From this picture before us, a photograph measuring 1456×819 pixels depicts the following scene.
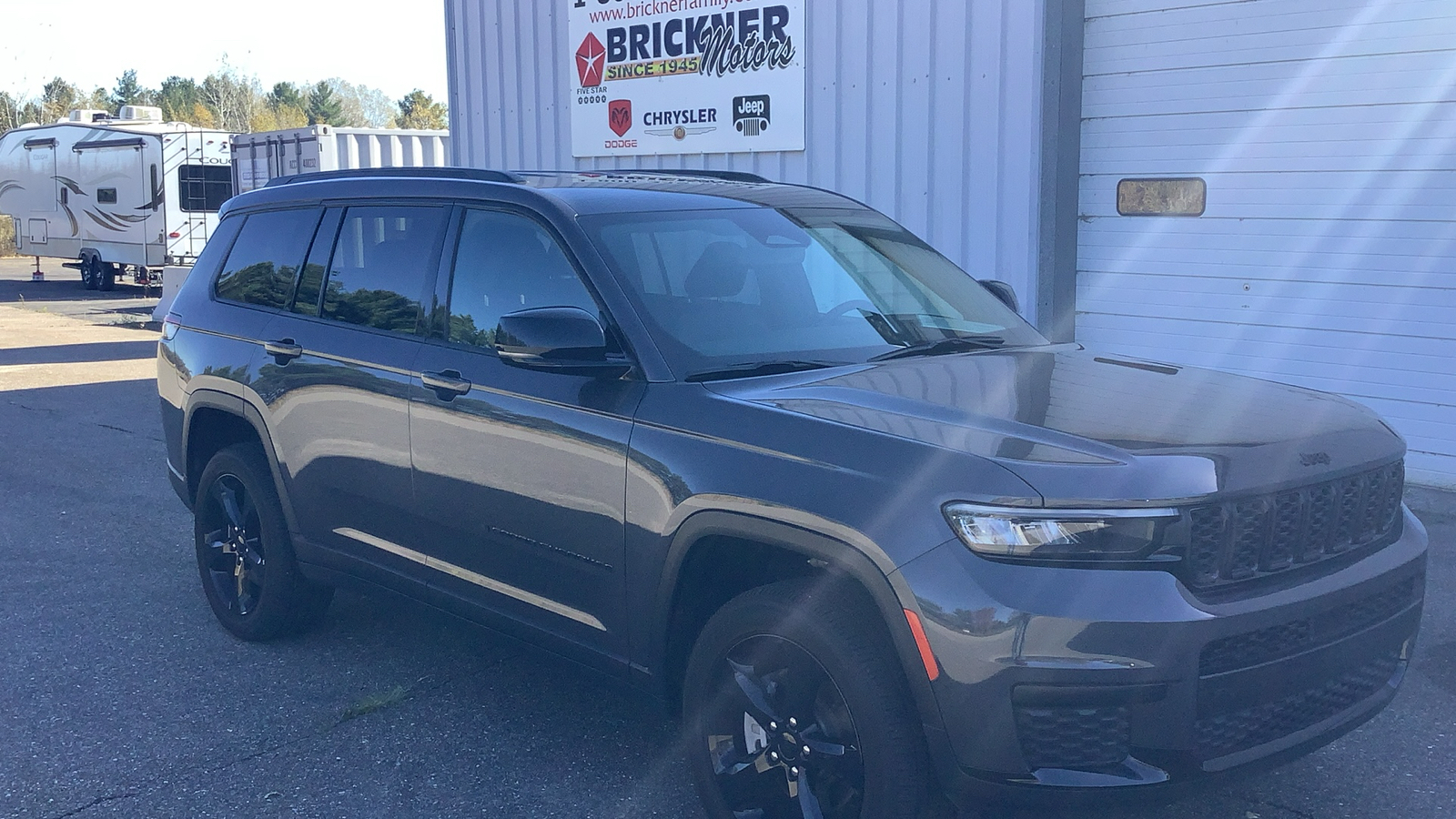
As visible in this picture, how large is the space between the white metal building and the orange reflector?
5.68 m

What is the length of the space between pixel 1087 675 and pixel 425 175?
119 inches

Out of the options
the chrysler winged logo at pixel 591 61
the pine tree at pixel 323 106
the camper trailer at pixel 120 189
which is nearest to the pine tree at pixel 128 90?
the pine tree at pixel 323 106

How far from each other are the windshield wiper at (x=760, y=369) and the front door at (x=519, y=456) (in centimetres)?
20

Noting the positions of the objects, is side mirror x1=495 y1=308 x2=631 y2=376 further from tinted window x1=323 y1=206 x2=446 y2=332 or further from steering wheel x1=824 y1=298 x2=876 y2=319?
tinted window x1=323 y1=206 x2=446 y2=332

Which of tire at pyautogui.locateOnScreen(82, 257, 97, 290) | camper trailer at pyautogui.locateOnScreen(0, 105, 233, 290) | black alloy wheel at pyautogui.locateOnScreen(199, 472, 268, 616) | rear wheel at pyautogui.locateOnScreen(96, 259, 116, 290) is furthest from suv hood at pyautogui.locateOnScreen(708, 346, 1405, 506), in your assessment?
tire at pyautogui.locateOnScreen(82, 257, 97, 290)

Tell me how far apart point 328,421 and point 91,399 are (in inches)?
337

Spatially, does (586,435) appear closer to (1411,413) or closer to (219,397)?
(219,397)

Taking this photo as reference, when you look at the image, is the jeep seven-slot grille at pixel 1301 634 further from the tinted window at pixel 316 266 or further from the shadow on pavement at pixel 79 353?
the shadow on pavement at pixel 79 353

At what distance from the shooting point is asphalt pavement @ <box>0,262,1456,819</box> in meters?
3.81

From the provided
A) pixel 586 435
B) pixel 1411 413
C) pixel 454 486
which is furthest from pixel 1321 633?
pixel 1411 413

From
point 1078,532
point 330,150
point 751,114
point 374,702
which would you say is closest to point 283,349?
point 374,702

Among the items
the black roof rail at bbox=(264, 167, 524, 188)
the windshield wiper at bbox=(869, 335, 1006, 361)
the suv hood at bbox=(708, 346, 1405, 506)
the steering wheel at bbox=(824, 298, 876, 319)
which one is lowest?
the suv hood at bbox=(708, 346, 1405, 506)

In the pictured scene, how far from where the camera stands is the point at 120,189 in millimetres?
24156

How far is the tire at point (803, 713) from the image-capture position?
2943mm
